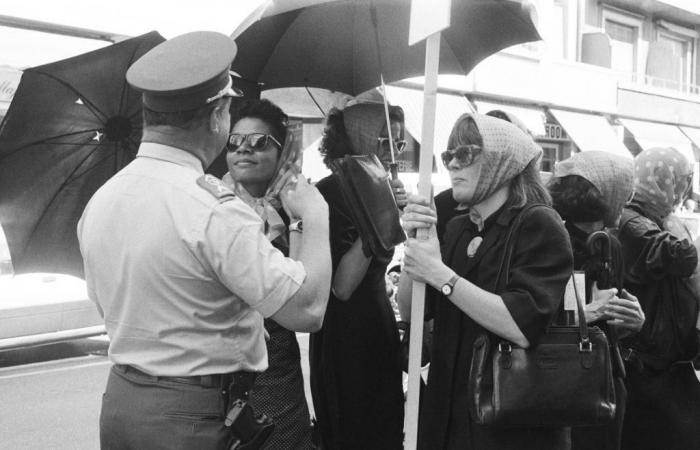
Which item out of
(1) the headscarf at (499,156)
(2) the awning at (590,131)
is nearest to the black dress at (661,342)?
(1) the headscarf at (499,156)

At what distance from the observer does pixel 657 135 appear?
2281cm

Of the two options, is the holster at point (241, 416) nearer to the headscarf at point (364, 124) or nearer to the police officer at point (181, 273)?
the police officer at point (181, 273)

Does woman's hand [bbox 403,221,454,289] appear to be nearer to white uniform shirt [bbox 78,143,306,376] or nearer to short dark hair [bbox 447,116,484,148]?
short dark hair [bbox 447,116,484,148]

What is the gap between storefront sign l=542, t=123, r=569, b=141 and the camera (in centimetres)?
2077

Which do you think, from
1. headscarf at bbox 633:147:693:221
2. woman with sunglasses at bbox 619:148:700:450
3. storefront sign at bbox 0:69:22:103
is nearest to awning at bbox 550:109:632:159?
storefront sign at bbox 0:69:22:103

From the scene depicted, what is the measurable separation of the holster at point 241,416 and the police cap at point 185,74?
74 cm

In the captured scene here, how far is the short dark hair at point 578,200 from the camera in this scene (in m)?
3.11

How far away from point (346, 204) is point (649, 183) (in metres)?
1.56

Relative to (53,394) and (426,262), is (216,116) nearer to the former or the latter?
(426,262)

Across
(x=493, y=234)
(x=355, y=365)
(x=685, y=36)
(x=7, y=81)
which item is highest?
(x=685, y=36)

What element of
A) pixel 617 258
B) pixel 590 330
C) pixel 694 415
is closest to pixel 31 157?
pixel 590 330

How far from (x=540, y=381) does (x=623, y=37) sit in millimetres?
22391

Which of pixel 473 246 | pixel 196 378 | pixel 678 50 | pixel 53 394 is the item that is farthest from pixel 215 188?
pixel 678 50

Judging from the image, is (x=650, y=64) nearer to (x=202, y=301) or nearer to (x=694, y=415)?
(x=694, y=415)
